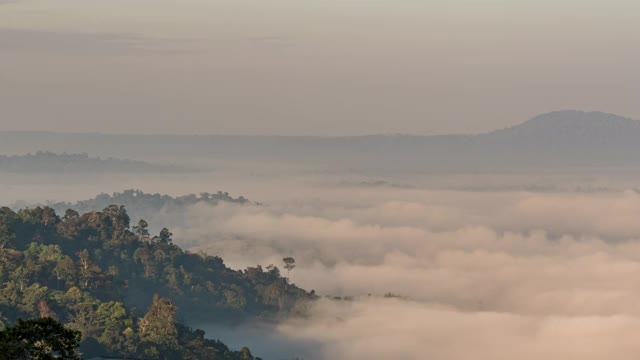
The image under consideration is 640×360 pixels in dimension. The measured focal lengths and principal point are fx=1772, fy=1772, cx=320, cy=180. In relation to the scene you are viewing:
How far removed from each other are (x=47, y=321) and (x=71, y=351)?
6.47 ft

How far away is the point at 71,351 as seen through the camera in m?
90.9

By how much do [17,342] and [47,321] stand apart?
6.42 ft

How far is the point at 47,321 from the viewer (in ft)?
298

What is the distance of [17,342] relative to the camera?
3531 inches
